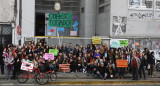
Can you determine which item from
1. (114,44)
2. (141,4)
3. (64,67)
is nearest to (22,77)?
(64,67)

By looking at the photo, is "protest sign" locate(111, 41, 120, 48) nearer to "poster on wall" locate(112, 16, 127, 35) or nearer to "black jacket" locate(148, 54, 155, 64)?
"poster on wall" locate(112, 16, 127, 35)

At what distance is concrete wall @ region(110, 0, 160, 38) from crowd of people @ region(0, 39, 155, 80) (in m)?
4.42

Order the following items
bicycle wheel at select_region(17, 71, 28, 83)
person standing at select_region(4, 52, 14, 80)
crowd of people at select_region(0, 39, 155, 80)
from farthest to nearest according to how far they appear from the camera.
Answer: crowd of people at select_region(0, 39, 155, 80) → person standing at select_region(4, 52, 14, 80) → bicycle wheel at select_region(17, 71, 28, 83)

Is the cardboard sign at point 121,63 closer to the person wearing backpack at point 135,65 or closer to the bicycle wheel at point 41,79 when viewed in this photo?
the person wearing backpack at point 135,65

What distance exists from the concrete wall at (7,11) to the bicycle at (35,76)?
9779 mm

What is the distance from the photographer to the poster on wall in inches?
921

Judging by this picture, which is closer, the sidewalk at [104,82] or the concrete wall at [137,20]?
the sidewalk at [104,82]

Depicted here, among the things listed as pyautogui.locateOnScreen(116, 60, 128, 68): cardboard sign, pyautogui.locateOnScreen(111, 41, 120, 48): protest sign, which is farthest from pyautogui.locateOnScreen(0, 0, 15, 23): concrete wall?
pyautogui.locateOnScreen(116, 60, 128, 68): cardboard sign

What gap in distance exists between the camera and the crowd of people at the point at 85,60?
16641 millimetres

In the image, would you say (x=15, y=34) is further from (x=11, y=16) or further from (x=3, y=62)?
(x=3, y=62)

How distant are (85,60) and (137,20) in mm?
7530

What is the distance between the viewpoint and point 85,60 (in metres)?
18.9

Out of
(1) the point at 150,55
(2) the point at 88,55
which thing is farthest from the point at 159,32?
(2) the point at 88,55

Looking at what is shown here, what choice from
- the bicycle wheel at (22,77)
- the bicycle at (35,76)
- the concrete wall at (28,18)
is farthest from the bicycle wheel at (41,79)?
the concrete wall at (28,18)
